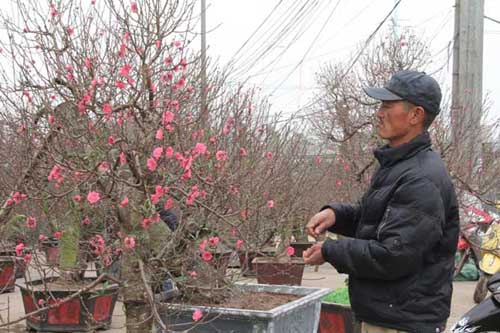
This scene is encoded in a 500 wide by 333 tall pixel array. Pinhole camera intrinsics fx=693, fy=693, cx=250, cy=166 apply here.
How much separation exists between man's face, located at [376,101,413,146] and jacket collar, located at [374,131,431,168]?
0.14 feet

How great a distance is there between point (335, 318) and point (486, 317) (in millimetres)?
2429

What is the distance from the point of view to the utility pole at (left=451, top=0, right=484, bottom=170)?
880 centimetres

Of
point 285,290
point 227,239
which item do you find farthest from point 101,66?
point 285,290

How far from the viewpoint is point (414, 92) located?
252 cm

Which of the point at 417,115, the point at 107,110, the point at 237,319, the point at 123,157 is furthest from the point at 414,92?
the point at 237,319

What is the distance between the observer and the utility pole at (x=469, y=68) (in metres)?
Result: 8.80

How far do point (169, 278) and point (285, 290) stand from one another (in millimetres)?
1263

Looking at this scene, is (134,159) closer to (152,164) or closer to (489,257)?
(152,164)

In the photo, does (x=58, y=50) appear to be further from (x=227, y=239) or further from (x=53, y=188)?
(x=227, y=239)

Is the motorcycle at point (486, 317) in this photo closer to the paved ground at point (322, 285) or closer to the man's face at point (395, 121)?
the man's face at point (395, 121)

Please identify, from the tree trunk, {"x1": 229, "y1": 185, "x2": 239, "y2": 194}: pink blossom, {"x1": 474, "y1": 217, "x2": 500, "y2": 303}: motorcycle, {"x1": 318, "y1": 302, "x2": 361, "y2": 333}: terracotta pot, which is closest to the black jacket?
the tree trunk

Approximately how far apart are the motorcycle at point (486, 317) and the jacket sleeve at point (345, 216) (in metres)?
0.68

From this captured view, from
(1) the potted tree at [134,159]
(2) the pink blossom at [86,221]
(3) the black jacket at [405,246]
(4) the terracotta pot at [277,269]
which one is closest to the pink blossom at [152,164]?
(1) the potted tree at [134,159]

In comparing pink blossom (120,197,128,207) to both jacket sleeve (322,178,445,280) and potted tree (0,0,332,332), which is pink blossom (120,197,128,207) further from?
jacket sleeve (322,178,445,280)
